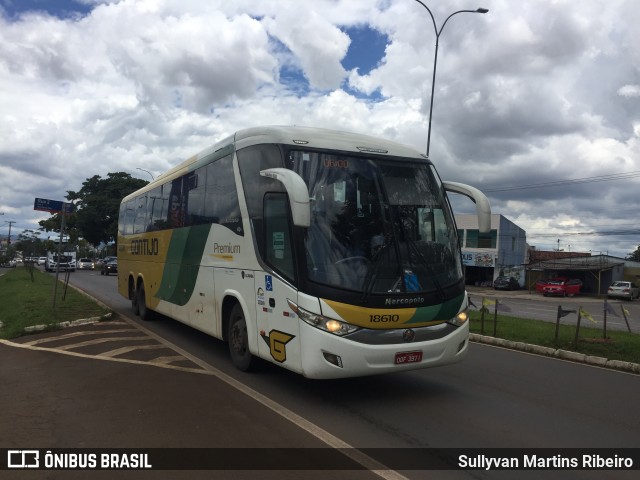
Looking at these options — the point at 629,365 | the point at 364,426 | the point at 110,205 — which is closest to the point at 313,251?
the point at 364,426

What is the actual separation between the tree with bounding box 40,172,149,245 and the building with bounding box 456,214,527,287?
34.8m

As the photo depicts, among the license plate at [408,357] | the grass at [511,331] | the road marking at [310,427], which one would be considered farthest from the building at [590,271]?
the license plate at [408,357]

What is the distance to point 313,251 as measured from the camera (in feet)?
19.3

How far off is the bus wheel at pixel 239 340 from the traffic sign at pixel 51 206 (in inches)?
323

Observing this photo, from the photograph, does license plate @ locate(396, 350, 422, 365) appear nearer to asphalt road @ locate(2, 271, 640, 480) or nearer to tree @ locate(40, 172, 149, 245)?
asphalt road @ locate(2, 271, 640, 480)

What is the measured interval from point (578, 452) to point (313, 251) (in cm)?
329

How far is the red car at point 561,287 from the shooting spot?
45062 millimetres

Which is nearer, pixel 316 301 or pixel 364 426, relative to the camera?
pixel 364 426

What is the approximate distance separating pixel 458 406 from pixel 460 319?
1.05m

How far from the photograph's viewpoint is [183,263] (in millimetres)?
10008

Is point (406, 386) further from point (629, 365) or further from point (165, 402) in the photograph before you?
point (629, 365)

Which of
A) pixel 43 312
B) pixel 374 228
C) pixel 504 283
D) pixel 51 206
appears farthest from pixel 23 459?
pixel 504 283

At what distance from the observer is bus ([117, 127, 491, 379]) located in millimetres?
5727

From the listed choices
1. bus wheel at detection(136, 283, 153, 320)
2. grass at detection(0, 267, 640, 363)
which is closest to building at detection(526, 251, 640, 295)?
grass at detection(0, 267, 640, 363)
